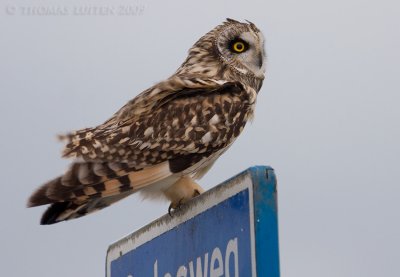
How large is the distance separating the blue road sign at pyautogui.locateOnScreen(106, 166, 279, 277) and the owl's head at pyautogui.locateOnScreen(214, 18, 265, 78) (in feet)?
8.08

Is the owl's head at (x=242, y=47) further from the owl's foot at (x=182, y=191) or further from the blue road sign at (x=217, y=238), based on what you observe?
the blue road sign at (x=217, y=238)

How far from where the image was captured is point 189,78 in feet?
17.2

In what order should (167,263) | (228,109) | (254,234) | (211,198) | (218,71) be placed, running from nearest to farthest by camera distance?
(254,234) → (211,198) → (167,263) → (228,109) → (218,71)

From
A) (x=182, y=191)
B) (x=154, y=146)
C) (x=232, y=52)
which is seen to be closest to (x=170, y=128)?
(x=154, y=146)

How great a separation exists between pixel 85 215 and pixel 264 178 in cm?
174

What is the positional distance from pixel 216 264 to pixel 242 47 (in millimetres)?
3344

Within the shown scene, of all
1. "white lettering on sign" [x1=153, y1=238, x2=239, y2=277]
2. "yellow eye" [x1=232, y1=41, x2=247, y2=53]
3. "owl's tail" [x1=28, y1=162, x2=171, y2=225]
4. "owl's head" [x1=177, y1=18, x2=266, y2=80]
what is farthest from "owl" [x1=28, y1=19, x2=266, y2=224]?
"white lettering on sign" [x1=153, y1=238, x2=239, y2=277]

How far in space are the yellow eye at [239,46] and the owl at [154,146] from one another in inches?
24.2

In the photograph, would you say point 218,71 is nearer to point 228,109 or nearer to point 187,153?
point 228,109

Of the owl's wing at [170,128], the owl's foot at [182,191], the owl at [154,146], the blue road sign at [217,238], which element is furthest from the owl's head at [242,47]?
the blue road sign at [217,238]

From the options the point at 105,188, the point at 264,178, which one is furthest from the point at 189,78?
the point at 264,178

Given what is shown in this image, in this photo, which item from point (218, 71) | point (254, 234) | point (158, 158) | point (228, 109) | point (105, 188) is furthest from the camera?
point (218, 71)

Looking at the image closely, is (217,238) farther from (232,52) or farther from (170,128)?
(232,52)

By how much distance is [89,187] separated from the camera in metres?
3.99
